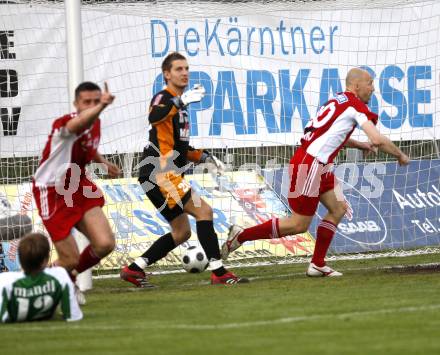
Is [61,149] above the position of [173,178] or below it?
above

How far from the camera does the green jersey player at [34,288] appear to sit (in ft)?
28.7

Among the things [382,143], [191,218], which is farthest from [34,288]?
[191,218]

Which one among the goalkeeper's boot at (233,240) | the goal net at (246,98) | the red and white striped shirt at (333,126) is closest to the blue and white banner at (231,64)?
the goal net at (246,98)

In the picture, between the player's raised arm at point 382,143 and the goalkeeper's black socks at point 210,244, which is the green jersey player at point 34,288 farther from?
the player's raised arm at point 382,143

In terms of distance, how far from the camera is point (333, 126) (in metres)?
12.4

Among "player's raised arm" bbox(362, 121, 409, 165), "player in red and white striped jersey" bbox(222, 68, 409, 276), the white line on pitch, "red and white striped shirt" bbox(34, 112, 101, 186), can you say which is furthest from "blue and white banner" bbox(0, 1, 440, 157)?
the white line on pitch

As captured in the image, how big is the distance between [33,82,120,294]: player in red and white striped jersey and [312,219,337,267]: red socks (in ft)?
10.9

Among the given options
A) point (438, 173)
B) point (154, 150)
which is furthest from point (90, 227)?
point (438, 173)

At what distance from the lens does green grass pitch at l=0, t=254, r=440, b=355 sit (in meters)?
7.35

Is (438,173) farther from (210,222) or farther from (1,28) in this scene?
(1,28)

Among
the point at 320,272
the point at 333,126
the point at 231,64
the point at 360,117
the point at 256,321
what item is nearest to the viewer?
the point at 256,321

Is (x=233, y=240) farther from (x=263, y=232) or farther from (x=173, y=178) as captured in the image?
(x=173, y=178)

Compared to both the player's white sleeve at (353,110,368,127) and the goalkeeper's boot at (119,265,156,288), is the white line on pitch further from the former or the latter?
the player's white sleeve at (353,110,368,127)

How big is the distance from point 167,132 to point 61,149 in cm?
226
